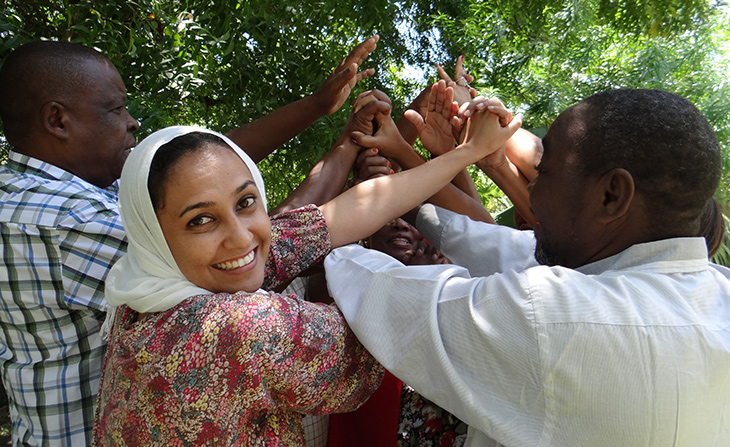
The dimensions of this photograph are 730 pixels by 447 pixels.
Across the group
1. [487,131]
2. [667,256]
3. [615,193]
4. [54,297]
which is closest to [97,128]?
[54,297]

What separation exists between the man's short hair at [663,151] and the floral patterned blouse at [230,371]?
32.0 inches

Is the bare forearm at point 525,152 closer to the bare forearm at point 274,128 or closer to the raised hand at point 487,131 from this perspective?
the raised hand at point 487,131

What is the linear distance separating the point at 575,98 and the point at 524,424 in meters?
5.00

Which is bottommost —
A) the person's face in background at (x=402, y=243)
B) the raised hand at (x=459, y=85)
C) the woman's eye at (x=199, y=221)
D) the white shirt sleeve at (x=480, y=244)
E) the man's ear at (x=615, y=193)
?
the person's face in background at (x=402, y=243)

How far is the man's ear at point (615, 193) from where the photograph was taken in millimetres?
1462

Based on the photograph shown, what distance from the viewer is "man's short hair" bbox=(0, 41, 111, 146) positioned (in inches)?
88.1

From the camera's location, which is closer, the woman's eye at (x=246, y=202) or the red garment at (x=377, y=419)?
the woman's eye at (x=246, y=202)

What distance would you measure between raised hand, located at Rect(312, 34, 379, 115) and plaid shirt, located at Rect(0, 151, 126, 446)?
1093 millimetres

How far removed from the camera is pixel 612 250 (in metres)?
1.54

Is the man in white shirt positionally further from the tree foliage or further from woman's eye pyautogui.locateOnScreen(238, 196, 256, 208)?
the tree foliage

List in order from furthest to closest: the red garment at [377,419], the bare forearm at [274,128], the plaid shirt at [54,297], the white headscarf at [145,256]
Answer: the bare forearm at [274,128]
the plaid shirt at [54,297]
the red garment at [377,419]
the white headscarf at [145,256]

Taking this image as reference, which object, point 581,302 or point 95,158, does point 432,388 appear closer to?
point 581,302

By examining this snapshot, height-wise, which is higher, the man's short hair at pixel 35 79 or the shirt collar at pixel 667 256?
the man's short hair at pixel 35 79

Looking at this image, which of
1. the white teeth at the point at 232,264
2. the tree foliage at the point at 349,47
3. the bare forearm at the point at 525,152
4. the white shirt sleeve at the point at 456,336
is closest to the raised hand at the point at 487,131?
the bare forearm at the point at 525,152
